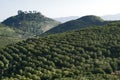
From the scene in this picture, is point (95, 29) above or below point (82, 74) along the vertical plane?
above

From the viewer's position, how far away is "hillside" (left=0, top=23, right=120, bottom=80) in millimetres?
75450

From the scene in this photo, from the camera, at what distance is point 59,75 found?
2906 inches

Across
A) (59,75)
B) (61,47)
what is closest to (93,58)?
(61,47)

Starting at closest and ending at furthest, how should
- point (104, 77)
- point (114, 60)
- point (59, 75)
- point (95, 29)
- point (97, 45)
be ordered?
point (104, 77) < point (59, 75) < point (114, 60) < point (97, 45) < point (95, 29)

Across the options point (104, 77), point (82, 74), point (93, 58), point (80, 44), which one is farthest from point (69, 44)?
point (104, 77)

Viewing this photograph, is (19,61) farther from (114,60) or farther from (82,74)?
(114,60)

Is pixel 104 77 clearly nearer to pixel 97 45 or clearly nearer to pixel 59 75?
pixel 59 75

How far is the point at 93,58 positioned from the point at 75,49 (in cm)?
975

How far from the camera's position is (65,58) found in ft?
295

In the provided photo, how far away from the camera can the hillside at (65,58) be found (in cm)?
7545

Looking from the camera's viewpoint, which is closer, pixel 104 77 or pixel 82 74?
pixel 104 77

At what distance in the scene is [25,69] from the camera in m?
80.8

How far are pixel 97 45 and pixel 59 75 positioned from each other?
111 ft

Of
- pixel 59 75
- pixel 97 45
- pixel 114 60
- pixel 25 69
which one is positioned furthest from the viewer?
pixel 97 45
